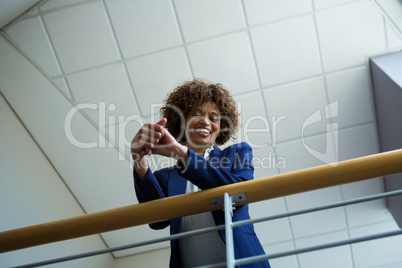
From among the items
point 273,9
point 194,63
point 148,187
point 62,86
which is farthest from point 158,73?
point 148,187

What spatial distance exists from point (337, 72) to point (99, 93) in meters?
1.69

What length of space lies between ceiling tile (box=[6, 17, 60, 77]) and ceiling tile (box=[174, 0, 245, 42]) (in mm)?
928

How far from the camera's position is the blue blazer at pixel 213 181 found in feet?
3.92

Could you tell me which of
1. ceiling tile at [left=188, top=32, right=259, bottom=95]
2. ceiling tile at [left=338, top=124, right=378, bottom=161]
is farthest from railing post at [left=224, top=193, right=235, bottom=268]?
ceiling tile at [left=338, top=124, right=378, bottom=161]

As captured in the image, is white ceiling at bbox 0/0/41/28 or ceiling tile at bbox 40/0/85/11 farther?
ceiling tile at bbox 40/0/85/11

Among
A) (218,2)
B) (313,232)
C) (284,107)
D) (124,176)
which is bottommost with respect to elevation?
(313,232)

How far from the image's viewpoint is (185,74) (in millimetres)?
3037

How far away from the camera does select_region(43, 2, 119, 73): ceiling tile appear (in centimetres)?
292

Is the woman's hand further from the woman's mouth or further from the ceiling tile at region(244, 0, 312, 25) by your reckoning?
the ceiling tile at region(244, 0, 312, 25)

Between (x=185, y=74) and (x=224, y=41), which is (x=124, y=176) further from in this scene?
(x=224, y=41)

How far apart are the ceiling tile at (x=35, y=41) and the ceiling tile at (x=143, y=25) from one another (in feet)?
1.58

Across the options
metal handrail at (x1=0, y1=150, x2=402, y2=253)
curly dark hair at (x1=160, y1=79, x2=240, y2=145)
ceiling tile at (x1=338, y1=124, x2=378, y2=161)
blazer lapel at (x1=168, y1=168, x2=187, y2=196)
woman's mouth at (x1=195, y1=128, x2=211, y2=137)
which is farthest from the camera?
ceiling tile at (x1=338, y1=124, x2=378, y2=161)

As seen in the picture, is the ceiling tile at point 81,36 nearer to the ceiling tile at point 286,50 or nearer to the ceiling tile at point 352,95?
the ceiling tile at point 286,50

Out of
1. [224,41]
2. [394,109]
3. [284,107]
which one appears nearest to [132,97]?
[224,41]
